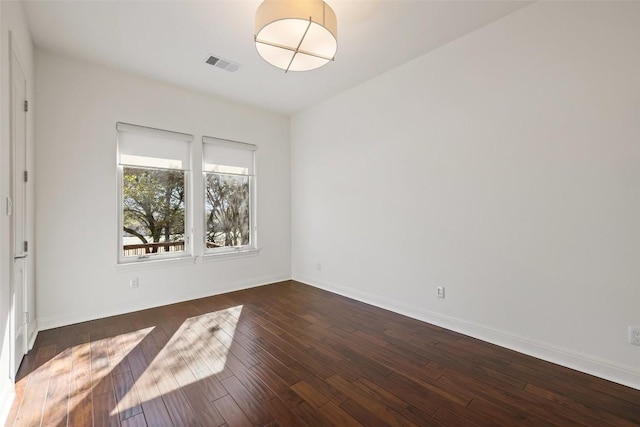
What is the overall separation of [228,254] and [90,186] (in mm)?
1922

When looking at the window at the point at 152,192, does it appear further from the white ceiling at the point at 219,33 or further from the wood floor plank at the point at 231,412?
the wood floor plank at the point at 231,412

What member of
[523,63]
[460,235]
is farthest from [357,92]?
[460,235]

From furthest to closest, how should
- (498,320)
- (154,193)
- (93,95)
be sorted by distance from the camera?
(154,193), (93,95), (498,320)

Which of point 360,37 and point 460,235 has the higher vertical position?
point 360,37

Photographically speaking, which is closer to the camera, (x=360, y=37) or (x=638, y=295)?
(x=638, y=295)

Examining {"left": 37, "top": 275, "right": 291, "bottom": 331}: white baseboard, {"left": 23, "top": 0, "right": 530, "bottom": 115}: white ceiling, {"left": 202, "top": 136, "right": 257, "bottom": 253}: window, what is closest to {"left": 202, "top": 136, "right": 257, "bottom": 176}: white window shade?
{"left": 202, "top": 136, "right": 257, "bottom": 253}: window

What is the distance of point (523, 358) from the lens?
2439 millimetres

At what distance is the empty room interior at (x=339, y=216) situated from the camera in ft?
6.57

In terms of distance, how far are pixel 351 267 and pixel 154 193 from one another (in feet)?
9.43

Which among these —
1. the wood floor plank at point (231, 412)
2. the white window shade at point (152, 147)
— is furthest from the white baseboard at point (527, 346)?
the white window shade at point (152, 147)

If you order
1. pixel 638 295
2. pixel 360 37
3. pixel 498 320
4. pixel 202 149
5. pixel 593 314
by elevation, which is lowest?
pixel 498 320

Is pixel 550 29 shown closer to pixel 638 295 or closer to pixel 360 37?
pixel 360 37

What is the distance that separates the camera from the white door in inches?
83.0

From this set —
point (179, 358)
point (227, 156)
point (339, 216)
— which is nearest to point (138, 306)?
point (179, 358)
